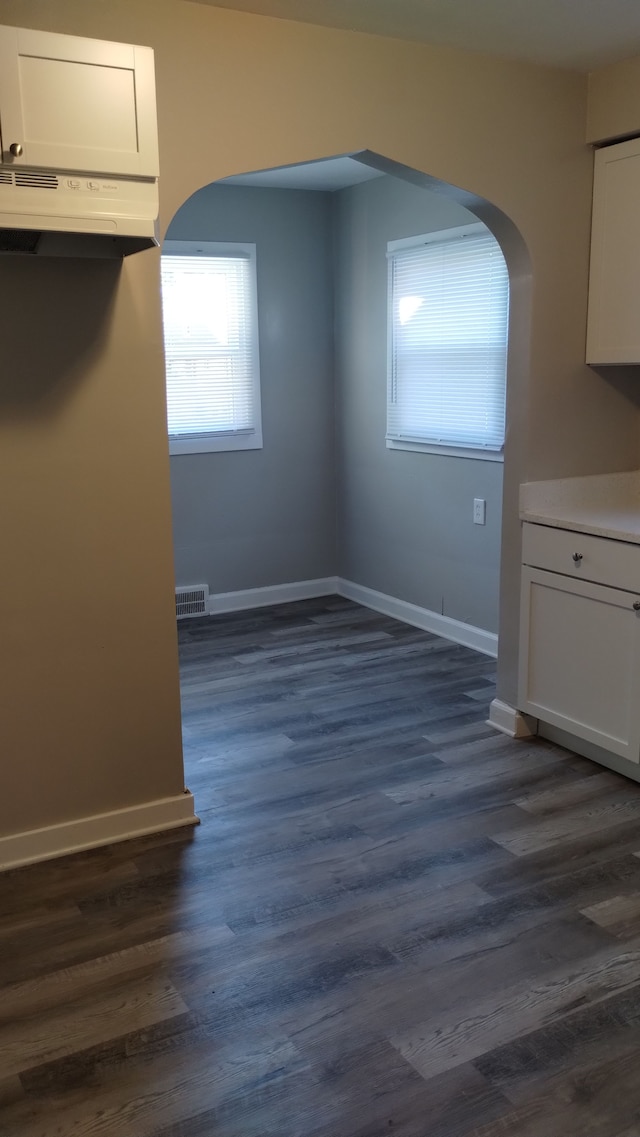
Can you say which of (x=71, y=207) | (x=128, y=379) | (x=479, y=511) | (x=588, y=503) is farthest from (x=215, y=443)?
(x=71, y=207)

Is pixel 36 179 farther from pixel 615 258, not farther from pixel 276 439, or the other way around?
pixel 276 439

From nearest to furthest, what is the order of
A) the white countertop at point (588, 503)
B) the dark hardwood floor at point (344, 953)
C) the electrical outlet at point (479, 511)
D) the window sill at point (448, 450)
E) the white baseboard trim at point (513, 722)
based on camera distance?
the dark hardwood floor at point (344, 953) → the white countertop at point (588, 503) → the white baseboard trim at point (513, 722) → the window sill at point (448, 450) → the electrical outlet at point (479, 511)

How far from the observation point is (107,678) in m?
2.84

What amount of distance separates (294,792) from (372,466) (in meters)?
2.65

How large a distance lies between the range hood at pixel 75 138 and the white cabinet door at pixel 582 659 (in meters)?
1.88

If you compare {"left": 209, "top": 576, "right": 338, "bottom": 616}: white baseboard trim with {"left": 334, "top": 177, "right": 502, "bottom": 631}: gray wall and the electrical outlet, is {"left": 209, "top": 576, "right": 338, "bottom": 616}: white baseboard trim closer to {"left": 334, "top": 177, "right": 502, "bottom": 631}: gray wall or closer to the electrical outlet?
{"left": 334, "top": 177, "right": 502, "bottom": 631}: gray wall

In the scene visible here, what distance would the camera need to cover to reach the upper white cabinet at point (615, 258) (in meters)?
3.26

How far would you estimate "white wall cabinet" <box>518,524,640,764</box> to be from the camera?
10.1ft

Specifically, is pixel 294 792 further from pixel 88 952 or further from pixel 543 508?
pixel 543 508

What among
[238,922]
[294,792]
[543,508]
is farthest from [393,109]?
[238,922]

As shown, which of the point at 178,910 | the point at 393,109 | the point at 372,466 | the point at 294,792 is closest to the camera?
the point at 178,910

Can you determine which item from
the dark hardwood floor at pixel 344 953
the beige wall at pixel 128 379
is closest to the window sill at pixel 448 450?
the dark hardwood floor at pixel 344 953

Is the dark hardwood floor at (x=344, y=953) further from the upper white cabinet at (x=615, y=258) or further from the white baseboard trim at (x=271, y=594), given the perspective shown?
the white baseboard trim at (x=271, y=594)

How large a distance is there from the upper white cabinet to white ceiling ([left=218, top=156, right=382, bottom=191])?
1.69 metres
